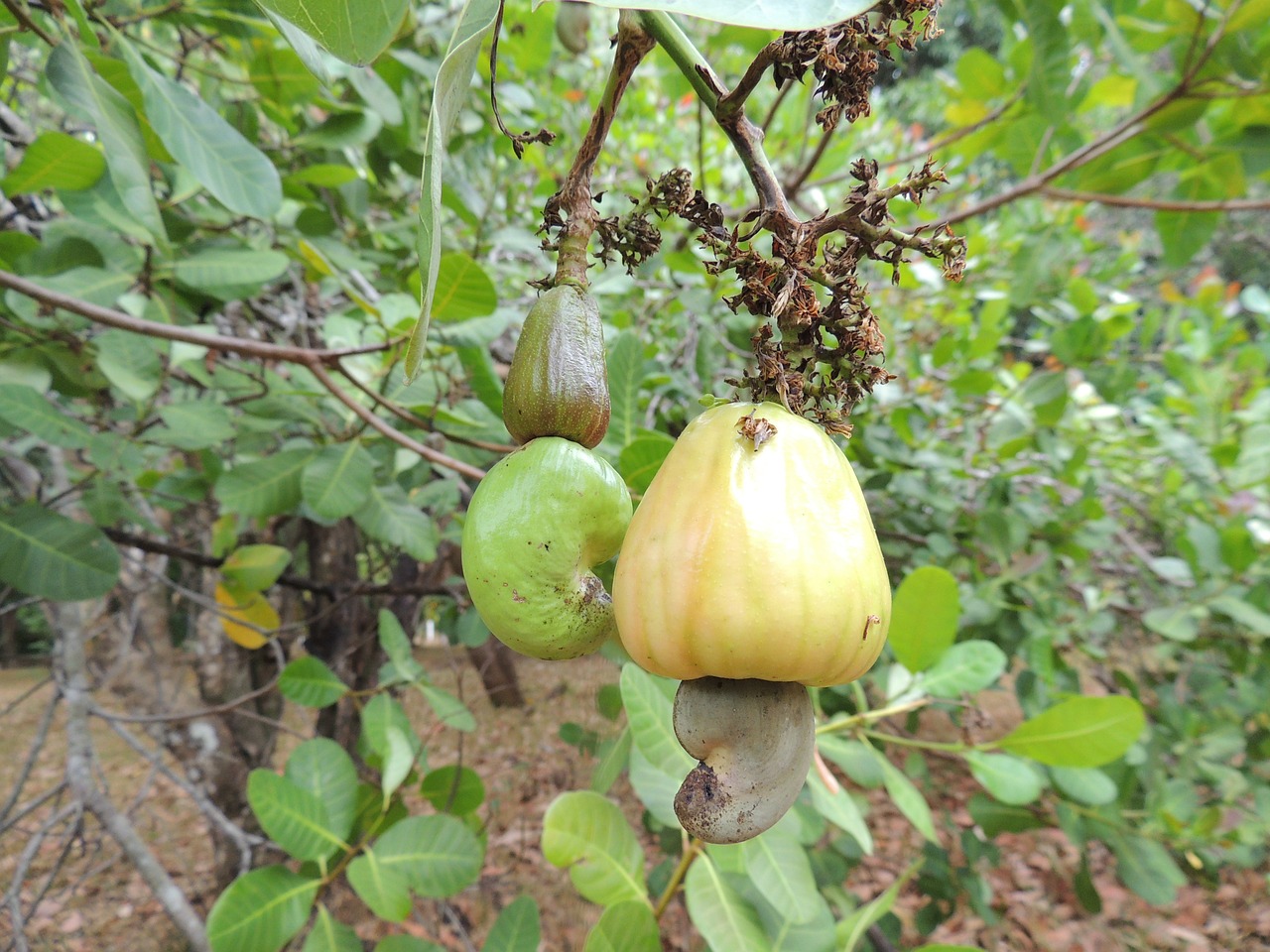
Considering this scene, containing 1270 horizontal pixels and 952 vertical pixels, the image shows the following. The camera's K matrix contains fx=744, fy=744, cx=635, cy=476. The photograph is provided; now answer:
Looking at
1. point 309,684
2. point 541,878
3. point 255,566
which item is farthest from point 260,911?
point 541,878

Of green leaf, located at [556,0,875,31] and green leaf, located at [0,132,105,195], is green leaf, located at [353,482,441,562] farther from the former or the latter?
green leaf, located at [556,0,875,31]

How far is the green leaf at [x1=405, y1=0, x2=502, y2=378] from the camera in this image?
1.54 ft

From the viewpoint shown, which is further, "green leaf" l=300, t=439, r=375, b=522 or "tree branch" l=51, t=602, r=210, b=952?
"tree branch" l=51, t=602, r=210, b=952

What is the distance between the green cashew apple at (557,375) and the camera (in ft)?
2.15

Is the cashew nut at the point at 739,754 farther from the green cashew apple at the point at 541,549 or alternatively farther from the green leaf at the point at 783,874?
the green leaf at the point at 783,874

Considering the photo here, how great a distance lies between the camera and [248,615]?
2.19 m

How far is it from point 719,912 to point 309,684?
1126 mm

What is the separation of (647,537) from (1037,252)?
2.04 meters

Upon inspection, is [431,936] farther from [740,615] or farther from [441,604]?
[740,615]

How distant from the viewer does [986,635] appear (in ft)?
7.38

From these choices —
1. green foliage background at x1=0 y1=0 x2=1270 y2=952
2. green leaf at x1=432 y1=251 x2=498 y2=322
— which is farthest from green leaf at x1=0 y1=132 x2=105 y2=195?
A: green leaf at x1=432 y1=251 x2=498 y2=322

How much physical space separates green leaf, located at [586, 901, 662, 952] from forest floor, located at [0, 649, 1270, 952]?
1746mm

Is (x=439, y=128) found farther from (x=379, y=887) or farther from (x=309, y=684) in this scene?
(x=309, y=684)

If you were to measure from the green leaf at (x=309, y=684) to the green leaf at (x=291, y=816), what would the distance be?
0.32m
